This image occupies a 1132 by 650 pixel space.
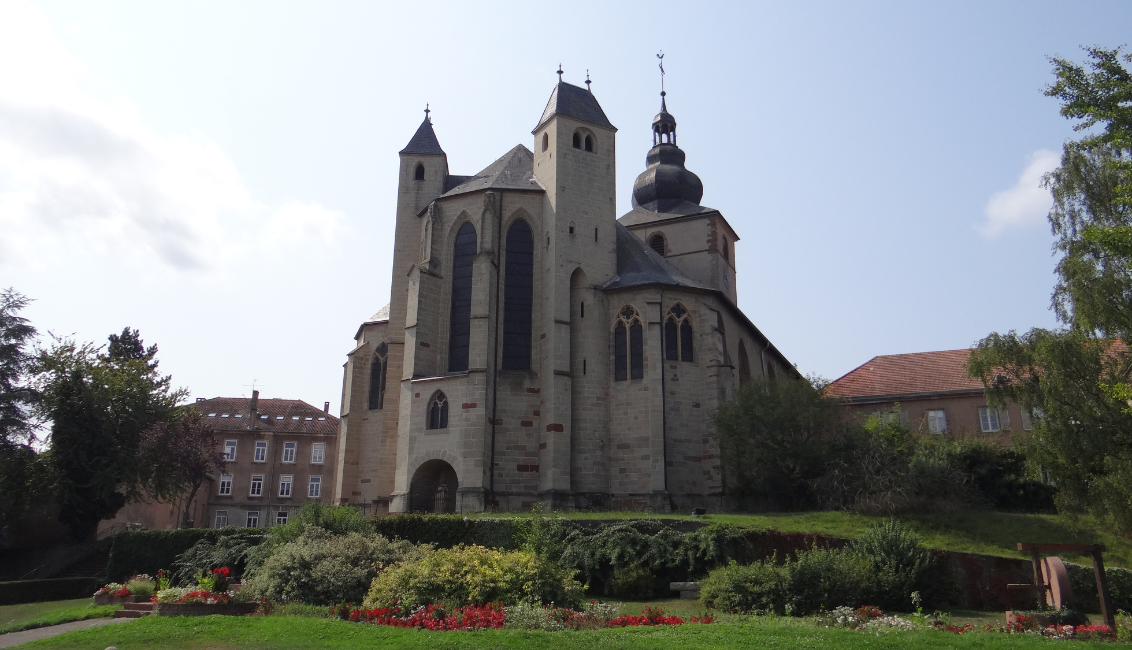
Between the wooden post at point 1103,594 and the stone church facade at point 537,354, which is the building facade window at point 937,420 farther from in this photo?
the wooden post at point 1103,594

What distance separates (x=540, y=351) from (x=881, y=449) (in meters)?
11.6

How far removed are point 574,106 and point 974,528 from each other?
20.6m

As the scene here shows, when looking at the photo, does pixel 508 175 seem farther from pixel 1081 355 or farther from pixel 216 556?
pixel 1081 355

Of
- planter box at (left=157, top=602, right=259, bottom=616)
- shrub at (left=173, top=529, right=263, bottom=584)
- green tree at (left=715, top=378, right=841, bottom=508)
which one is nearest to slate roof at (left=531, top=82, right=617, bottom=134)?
green tree at (left=715, top=378, right=841, bottom=508)

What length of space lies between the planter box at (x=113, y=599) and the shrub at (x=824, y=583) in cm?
1300

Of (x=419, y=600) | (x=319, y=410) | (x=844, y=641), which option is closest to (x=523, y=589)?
(x=419, y=600)

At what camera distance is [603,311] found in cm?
3056

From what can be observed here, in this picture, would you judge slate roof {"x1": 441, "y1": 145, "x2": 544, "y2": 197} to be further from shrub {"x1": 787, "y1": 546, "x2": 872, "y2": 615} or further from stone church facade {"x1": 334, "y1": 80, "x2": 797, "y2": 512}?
shrub {"x1": 787, "y1": 546, "x2": 872, "y2": 615}

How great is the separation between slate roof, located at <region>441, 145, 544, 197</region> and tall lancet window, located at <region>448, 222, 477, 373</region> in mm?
1687

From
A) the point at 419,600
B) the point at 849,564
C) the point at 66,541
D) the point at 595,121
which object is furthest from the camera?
the point at 595,121

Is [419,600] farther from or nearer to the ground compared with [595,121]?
nearer to the ground

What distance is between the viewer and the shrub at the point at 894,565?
15.7 metres

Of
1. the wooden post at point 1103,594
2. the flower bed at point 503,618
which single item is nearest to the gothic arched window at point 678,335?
the flower bed at point 503,618

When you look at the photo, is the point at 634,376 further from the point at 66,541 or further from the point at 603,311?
the point at 66,541
